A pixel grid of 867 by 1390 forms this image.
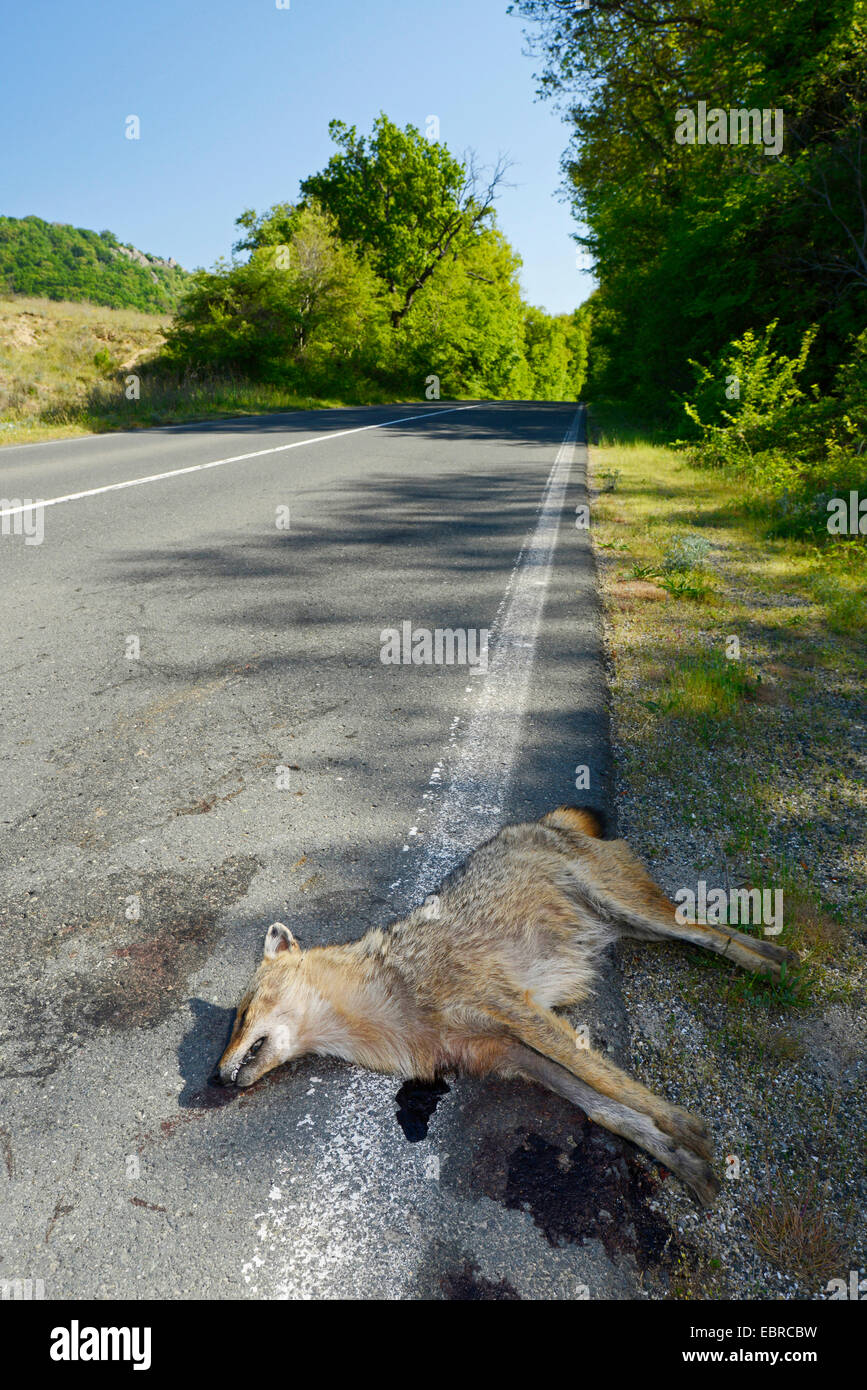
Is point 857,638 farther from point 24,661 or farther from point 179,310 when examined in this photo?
point 179,310

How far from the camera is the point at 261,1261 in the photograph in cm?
165

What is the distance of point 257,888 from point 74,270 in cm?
6427

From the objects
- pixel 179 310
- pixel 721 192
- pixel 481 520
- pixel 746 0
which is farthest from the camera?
pixel 179 310

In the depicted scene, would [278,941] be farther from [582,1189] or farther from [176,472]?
[176,472]

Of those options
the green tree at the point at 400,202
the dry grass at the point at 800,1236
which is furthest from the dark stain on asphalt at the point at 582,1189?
the green tree at the point at 400,202

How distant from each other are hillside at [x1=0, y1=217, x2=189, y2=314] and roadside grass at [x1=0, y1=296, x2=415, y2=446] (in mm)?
11211

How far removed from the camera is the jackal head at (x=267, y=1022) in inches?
84.5

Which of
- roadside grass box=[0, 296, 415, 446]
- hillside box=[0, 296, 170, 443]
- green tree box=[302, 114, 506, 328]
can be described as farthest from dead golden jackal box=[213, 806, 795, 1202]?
green tree box=[302, 114, 506, 328]

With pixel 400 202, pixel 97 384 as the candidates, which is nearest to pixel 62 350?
pixel 97 384

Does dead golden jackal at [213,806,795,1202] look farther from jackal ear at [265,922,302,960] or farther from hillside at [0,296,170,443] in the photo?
hillside at [0,296,170,443]

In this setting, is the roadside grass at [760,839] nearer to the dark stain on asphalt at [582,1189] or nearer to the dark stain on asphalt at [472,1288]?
the dark stain on asphalt at [582,1189]

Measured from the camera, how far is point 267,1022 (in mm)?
2238
